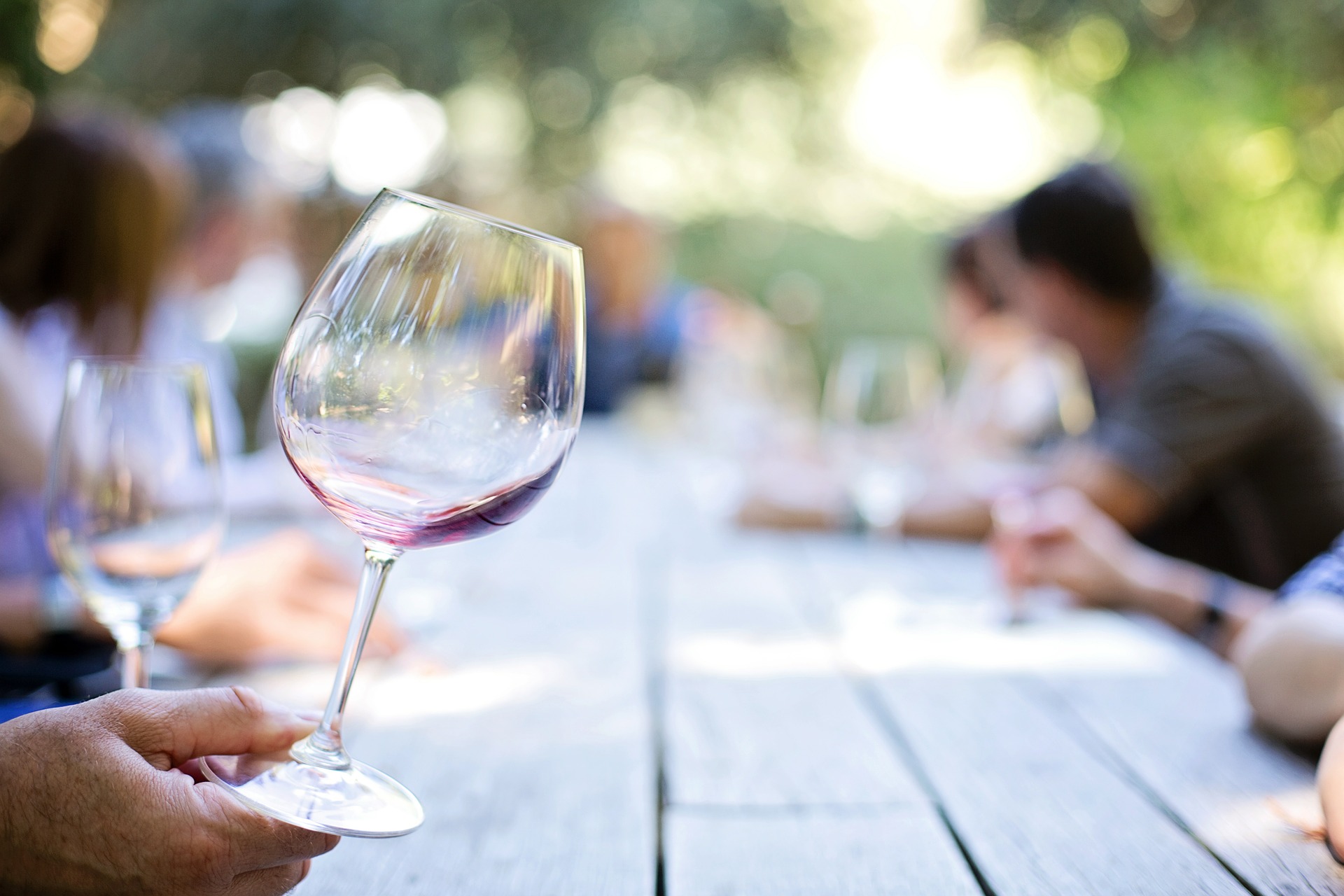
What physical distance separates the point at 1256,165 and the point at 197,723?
6140 mm

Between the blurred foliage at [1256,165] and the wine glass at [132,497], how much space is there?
5.37 metres

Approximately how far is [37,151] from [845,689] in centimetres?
136

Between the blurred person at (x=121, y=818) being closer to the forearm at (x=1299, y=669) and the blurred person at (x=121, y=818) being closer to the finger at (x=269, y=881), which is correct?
the finger at (x=269, y=881)

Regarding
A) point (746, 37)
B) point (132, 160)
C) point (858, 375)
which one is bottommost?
point (858, 375)

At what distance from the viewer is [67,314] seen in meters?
1.57

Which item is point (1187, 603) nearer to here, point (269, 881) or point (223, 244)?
point (269, 881)

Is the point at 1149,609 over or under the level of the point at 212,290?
under

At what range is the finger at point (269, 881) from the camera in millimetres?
476

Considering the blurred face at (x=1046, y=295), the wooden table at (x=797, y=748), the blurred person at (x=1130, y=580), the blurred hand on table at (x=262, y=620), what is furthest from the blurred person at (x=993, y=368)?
the blurred hand on table at (x=262, y=620)

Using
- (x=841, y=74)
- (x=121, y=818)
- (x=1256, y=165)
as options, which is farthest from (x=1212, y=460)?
(x=841, y=74)

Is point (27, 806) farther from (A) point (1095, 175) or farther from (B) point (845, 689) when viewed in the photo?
(A) point (1095, 175)

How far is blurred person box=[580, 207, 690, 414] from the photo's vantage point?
176 inches

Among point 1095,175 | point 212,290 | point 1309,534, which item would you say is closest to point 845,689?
point 1309,534

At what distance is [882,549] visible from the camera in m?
1.63
